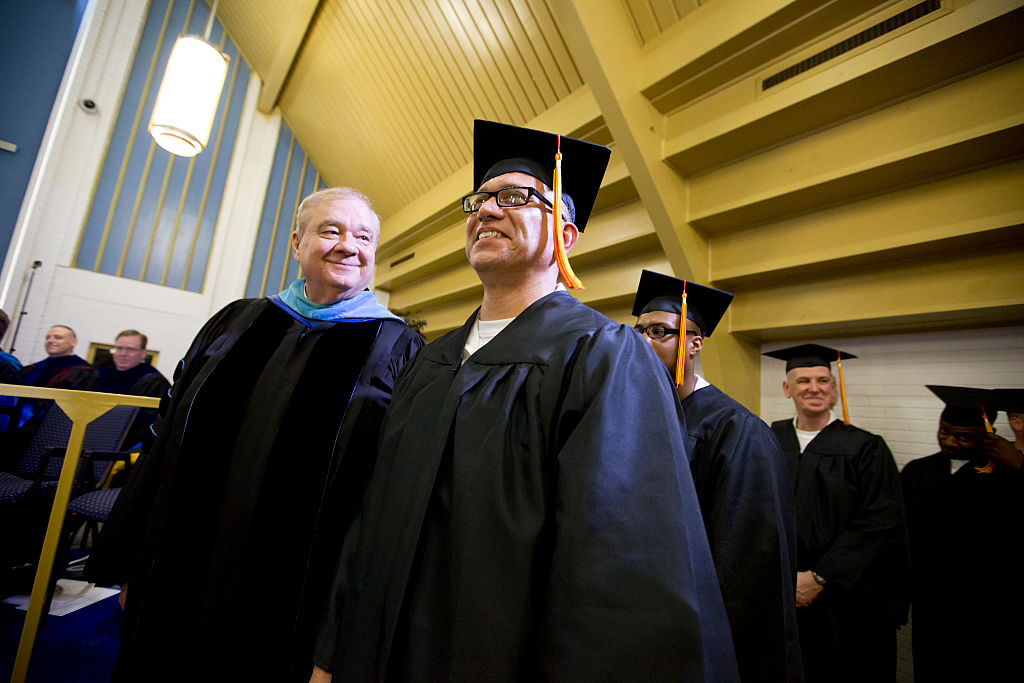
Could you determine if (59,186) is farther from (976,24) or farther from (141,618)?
(976,24)

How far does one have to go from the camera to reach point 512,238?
1.23m

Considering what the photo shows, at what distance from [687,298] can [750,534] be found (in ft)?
4.00

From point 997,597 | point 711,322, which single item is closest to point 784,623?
point 711,322

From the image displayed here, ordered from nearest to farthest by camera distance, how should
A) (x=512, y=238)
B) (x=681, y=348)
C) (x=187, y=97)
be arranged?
(x=512, y=238) < (x=681, y=348) < (x=187, y=97)

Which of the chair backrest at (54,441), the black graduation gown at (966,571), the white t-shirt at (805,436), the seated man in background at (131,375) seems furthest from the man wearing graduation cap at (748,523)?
the seated man in background at (131,375)

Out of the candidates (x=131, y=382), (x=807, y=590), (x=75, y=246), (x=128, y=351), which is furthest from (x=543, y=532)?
(x=75, y=246)

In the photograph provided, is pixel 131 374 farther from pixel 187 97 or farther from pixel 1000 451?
pixel 1000 451

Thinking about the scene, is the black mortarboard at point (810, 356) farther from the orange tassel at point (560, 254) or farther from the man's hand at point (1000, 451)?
the orange tassel at point (560, 254)

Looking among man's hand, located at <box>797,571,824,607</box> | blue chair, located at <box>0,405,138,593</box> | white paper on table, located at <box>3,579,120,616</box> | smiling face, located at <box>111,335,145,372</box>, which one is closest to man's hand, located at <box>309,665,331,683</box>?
man's hand, located at <box>797,571,824,607</box>

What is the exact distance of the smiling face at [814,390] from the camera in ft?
9.67

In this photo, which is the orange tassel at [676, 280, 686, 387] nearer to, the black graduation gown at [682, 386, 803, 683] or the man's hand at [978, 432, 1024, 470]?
the black graduation gown at [682, 386, 803, 683]

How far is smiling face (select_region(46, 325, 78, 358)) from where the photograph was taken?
449 centimetres

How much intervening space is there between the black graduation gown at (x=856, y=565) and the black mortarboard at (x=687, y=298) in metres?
1.31

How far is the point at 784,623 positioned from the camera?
142cm
